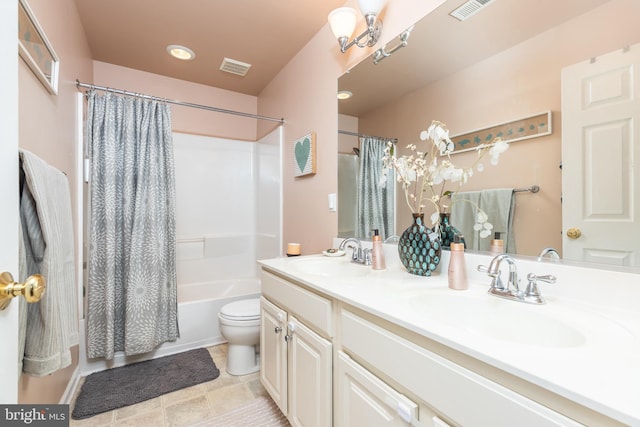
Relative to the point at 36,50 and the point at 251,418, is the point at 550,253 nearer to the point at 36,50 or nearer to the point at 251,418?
the point at 251,418

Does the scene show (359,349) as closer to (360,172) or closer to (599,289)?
(599,289)

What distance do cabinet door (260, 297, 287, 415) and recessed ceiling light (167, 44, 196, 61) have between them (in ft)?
6.59

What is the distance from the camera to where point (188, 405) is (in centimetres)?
162

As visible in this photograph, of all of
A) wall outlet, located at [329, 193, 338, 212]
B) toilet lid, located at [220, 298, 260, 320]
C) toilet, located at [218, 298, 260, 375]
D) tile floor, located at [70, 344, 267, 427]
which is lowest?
tile floor, located at [70, 344, 267, 427]

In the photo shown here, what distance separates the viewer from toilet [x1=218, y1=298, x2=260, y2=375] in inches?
73.9

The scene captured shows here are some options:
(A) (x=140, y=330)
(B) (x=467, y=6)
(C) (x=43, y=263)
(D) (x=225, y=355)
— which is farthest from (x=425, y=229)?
(A) (x=140, y=330)

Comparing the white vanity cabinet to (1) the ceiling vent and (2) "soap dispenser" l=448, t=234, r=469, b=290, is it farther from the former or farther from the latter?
(1) the ceiling vent

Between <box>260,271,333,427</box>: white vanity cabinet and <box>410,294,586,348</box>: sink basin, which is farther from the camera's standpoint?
<box>260,271,333,427</box>: white vanity cabinet

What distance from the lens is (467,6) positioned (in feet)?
3.75

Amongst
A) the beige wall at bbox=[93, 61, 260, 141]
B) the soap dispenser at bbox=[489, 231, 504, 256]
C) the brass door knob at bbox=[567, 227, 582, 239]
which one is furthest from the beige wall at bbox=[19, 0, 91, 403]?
the brass door knob at bbox=[567, 227, 582, 239]

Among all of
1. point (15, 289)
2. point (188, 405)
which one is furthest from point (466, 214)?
point (188, 405)

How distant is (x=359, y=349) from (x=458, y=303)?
0.36m

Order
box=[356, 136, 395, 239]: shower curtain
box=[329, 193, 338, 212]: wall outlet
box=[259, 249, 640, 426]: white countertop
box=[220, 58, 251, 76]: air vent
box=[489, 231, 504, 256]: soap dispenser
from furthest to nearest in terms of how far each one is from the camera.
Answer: box=[220, 58, 251, 76]: air vent → box=[329, 193, 338, 212]: wall outlet → box=[356, 136, 395, 239]: shower curtain → box=[489, 231, 504, 256]: soap dispenser → box=[259, 249, 640, 426]: white countertop

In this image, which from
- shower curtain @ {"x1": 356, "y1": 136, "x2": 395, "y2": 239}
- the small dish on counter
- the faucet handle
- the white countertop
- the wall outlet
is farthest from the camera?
the wall outlet
